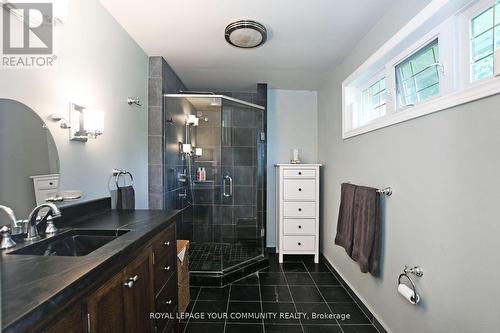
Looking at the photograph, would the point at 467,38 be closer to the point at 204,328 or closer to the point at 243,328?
the point at 243,328

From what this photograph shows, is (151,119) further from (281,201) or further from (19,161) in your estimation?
(281,201)

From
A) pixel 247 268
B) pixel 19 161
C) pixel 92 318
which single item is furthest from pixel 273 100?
pixel 92 318

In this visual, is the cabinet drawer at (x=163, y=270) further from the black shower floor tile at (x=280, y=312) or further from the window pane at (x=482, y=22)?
the window pane at (x=482, y=22)

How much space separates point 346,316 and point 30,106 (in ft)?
8.40

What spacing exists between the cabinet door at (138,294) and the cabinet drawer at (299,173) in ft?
6.86

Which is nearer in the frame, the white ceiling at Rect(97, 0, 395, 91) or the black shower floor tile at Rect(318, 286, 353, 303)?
the white ceiling at Rect(97, 0, 395, 91)

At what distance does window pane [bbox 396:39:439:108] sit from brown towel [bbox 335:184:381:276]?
697 mm

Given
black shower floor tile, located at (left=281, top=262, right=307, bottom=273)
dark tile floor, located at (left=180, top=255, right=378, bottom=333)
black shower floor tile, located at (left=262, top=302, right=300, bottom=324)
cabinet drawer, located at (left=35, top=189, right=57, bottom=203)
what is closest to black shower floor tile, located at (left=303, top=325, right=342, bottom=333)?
dark tile floor, located at (left=180, top=255, right=378, bottom=333)

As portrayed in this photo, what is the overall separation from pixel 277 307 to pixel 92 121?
6.71 feet

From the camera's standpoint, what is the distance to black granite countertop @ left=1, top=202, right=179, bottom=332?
0.53 meters

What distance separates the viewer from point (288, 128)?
3570 mm

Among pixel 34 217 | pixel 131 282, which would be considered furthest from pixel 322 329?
pixel 34 217

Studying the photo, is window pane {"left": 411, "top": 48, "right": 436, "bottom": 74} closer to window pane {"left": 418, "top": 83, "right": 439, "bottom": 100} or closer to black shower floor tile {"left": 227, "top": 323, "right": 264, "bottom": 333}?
window pane {"left": 418, "top": 83, "right": 439, "bottom": 100}

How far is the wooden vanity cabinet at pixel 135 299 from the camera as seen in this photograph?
731 millimetres
